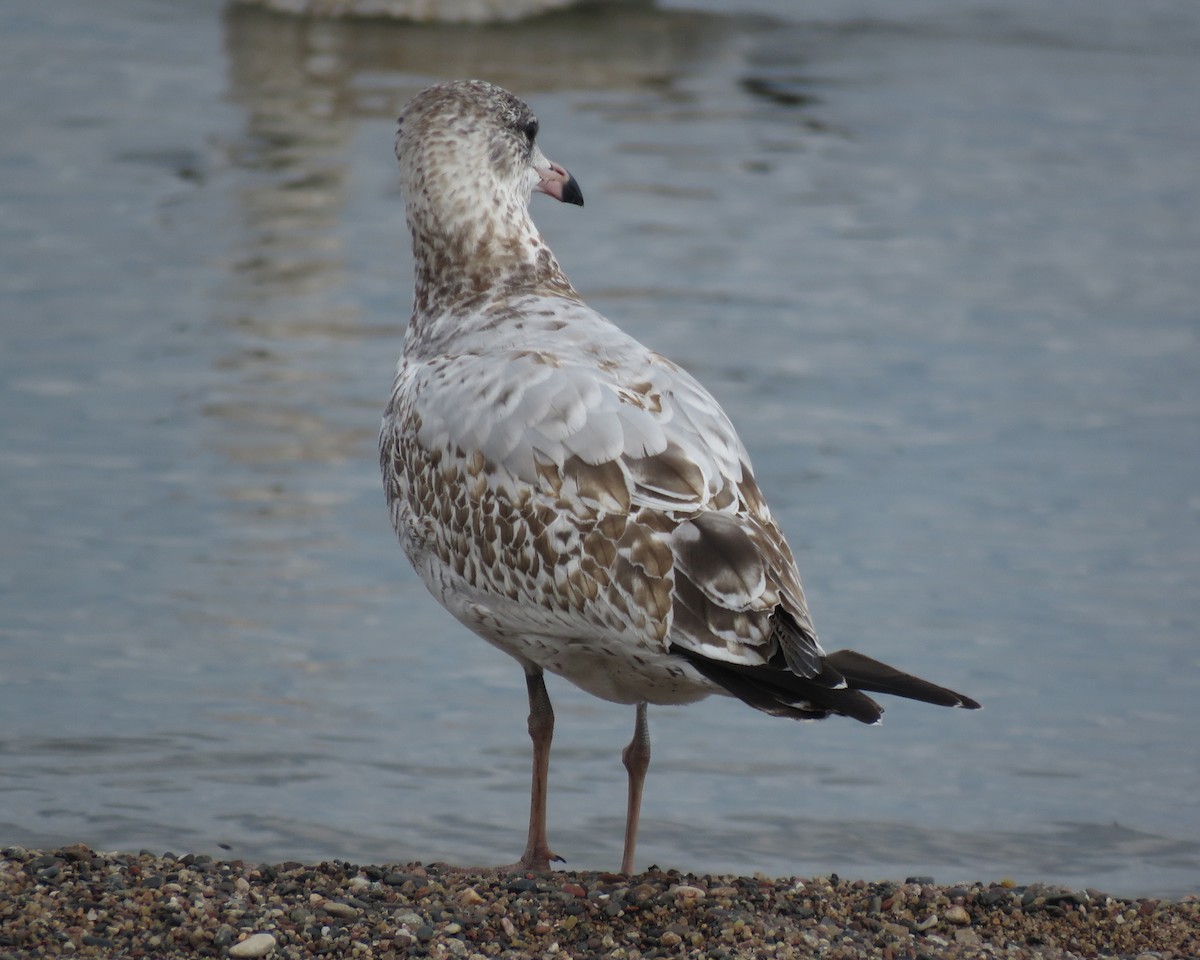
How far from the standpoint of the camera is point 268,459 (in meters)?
11.0

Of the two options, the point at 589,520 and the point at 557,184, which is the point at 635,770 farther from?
the point at 557,184

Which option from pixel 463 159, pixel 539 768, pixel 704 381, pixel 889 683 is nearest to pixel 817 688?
pixel 889 683

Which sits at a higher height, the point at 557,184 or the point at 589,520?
the point at 557,184

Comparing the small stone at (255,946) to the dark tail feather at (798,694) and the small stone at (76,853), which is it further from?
the dark tail feather at (798,694)

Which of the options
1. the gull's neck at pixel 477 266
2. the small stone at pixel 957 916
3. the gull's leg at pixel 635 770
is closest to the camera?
the small stone at pixel 957 916

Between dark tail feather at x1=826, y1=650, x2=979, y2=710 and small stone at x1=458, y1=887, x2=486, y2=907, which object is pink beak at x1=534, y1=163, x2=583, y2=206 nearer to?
dark tail feather at x1=826, y1=650, x2=979, y2=710

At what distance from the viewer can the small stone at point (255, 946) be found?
194 inches

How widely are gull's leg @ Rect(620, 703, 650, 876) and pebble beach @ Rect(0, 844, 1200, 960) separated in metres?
Answer: 0.19

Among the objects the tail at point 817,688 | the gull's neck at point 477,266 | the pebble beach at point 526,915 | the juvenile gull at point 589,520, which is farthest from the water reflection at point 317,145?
the tail at point 817,688

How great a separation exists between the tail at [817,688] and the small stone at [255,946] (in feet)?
4.15

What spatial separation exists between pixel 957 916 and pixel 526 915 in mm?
1224

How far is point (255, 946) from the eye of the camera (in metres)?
4.96

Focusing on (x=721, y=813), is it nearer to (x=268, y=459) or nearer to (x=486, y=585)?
(x=486, y=585)

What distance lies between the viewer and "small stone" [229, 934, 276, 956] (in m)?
4.93
